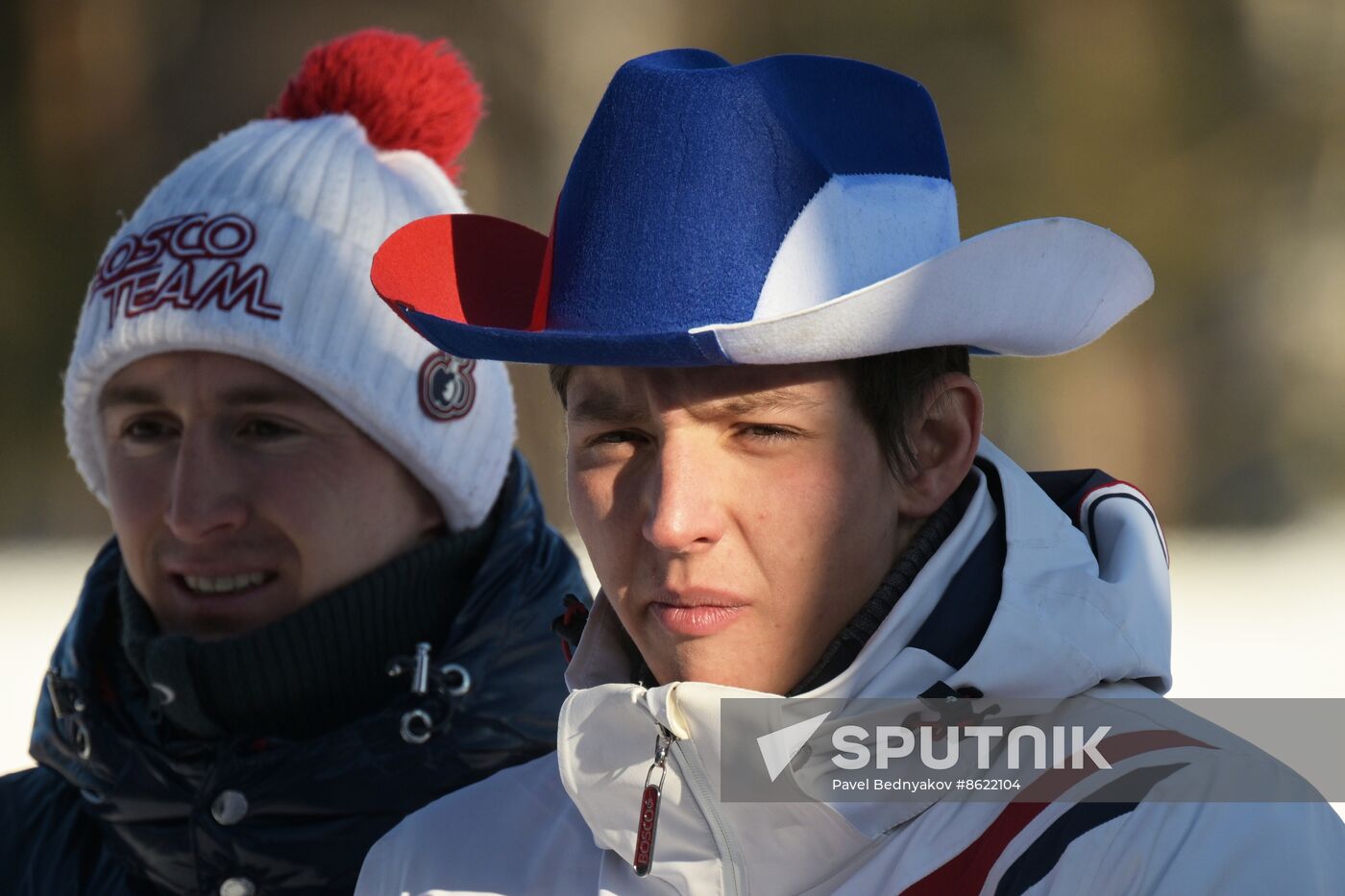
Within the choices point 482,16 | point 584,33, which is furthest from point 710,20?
point 482,16

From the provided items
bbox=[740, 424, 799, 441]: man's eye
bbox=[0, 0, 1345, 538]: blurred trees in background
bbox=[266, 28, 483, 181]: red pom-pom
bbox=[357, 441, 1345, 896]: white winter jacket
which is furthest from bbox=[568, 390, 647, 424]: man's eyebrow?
bbox=[0, 0, 1345, 538]: blurred trees in background

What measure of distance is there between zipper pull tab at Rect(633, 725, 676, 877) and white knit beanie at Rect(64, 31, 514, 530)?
0.99 m

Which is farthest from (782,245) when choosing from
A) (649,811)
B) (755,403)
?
(649,811)

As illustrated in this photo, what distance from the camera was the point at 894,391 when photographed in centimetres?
156

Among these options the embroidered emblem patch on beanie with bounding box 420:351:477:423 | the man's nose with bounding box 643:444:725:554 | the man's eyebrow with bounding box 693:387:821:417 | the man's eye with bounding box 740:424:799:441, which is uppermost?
the embroidered emblem patch on beanie with bounding box 420:351:477:423

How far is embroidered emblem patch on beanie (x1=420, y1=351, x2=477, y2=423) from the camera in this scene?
2.44 meters

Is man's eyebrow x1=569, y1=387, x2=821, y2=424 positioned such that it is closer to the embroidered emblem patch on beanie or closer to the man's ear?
the man's ear

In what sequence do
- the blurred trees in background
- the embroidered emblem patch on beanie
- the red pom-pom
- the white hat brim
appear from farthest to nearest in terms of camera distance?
the blurred trees in background, the red pom-pom, the embroidered emblem patch on beanie, the white hat brim

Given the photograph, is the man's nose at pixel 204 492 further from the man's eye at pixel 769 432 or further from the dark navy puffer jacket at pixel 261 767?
the man's eye at pixel 769 432

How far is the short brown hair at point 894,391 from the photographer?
5.05ft

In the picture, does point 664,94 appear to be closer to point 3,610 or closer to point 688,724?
point 688,724

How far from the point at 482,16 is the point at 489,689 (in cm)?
460

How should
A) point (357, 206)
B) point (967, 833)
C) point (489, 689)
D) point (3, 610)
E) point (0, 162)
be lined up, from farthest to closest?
1. point (0, 162)
2. point (3, 610)
3. point (357, 206)
4. point (489, 689)
5. point (967, 833)

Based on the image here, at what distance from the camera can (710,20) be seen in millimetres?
6430
